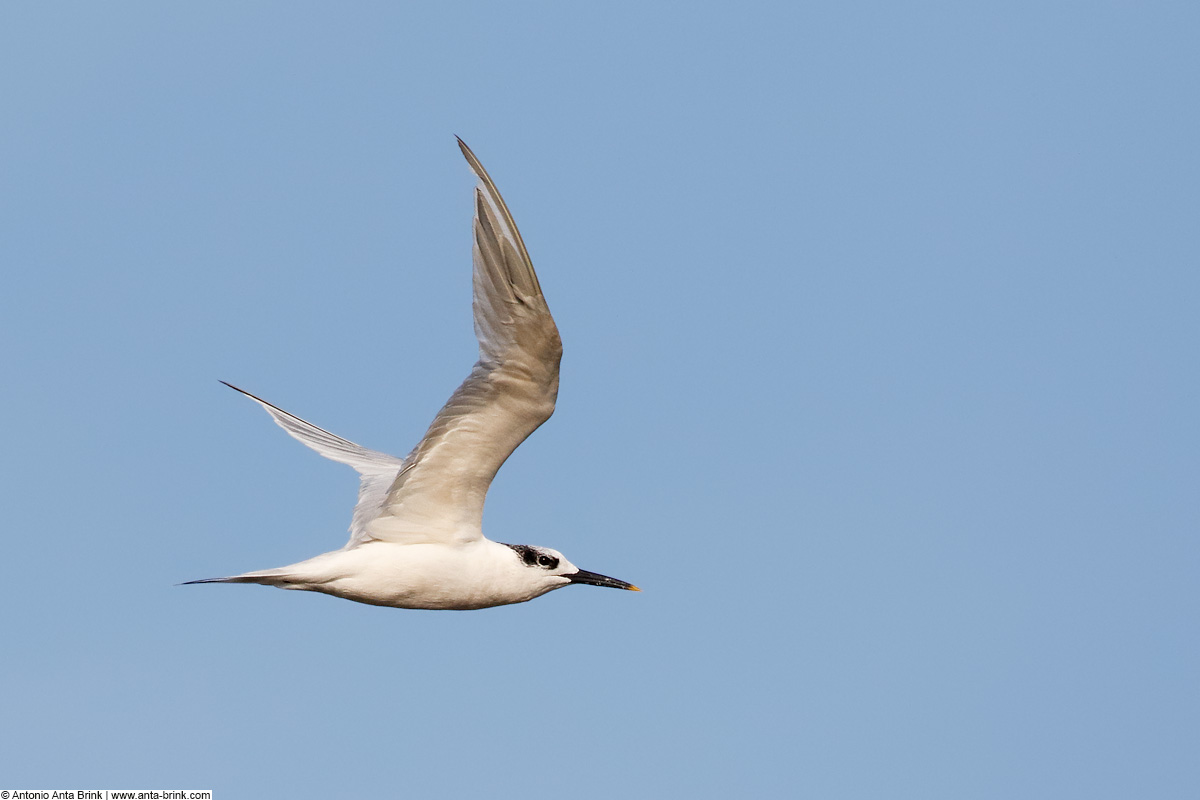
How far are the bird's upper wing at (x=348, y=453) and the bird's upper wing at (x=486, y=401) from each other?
2.10m

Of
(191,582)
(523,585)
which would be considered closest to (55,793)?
(191,582)

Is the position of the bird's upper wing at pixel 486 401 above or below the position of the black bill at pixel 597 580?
above

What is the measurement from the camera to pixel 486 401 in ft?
39.6

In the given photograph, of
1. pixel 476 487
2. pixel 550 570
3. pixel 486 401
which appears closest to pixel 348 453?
pixel 550 570

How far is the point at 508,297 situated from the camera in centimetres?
1117

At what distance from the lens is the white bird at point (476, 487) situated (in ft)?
36.5

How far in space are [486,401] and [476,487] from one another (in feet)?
4.51

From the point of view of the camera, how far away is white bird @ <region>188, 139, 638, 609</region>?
11.1 m

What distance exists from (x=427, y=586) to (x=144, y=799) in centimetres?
412

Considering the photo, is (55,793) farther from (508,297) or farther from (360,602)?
(508,297)

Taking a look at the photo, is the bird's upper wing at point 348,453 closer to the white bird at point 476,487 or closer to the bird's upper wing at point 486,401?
the white bird at point 476,487

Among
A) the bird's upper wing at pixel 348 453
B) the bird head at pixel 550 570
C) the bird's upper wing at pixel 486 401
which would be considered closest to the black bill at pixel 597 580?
the bird head at pixel 550 570

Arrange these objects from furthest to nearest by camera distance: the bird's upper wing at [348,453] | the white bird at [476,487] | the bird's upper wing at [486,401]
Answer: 1. the bird's upper wing at [348,453]
2. the white bird at [476,487]
3. the bird's upper wing at [486,401]

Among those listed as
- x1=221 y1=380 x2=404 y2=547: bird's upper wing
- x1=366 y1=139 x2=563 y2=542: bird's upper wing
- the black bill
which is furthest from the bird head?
x1=221 y1=380 x2=404 y2=547: bird's upper wing
